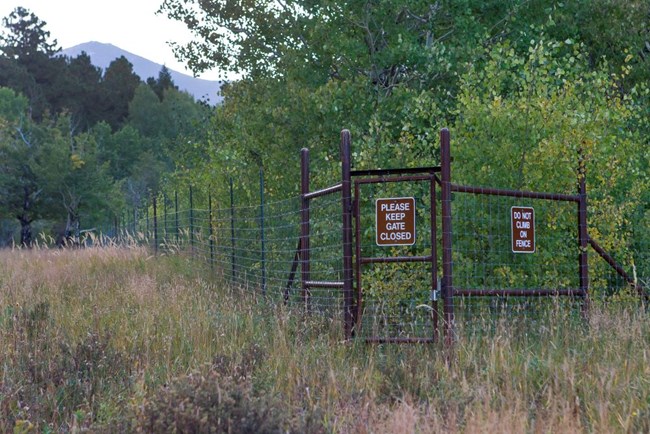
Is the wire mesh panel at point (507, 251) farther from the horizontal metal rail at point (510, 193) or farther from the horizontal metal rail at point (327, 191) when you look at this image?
the horizontal metal rail at point (327, 191)

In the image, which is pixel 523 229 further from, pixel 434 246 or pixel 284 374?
pixel 284 374

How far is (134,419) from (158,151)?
63.5 meters

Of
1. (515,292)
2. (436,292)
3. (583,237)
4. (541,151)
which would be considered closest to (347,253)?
(436,292)

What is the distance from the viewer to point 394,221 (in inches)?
353

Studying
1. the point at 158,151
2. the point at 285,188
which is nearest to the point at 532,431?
the point at 285,188

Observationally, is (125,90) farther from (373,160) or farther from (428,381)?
(428,381)

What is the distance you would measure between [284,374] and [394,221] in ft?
7.28

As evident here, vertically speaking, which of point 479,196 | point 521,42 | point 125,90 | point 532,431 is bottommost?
point 532,431

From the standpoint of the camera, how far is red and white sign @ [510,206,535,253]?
9.49 metres

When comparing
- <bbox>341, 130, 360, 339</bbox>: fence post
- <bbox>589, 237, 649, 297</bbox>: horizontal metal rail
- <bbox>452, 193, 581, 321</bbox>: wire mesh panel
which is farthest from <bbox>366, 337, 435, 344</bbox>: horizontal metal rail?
<bbox>589, 237, 649, 297</bbox>: horizontal metal rail

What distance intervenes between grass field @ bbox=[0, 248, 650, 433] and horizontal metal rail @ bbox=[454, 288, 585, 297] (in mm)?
Answer: 281

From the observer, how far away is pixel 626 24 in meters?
20.1

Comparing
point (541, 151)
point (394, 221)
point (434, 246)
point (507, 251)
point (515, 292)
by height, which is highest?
point (541, 151)

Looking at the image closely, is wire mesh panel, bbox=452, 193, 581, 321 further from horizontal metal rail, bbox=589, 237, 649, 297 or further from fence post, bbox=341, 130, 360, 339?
fence post, bbox=341, 130, 360, 339
